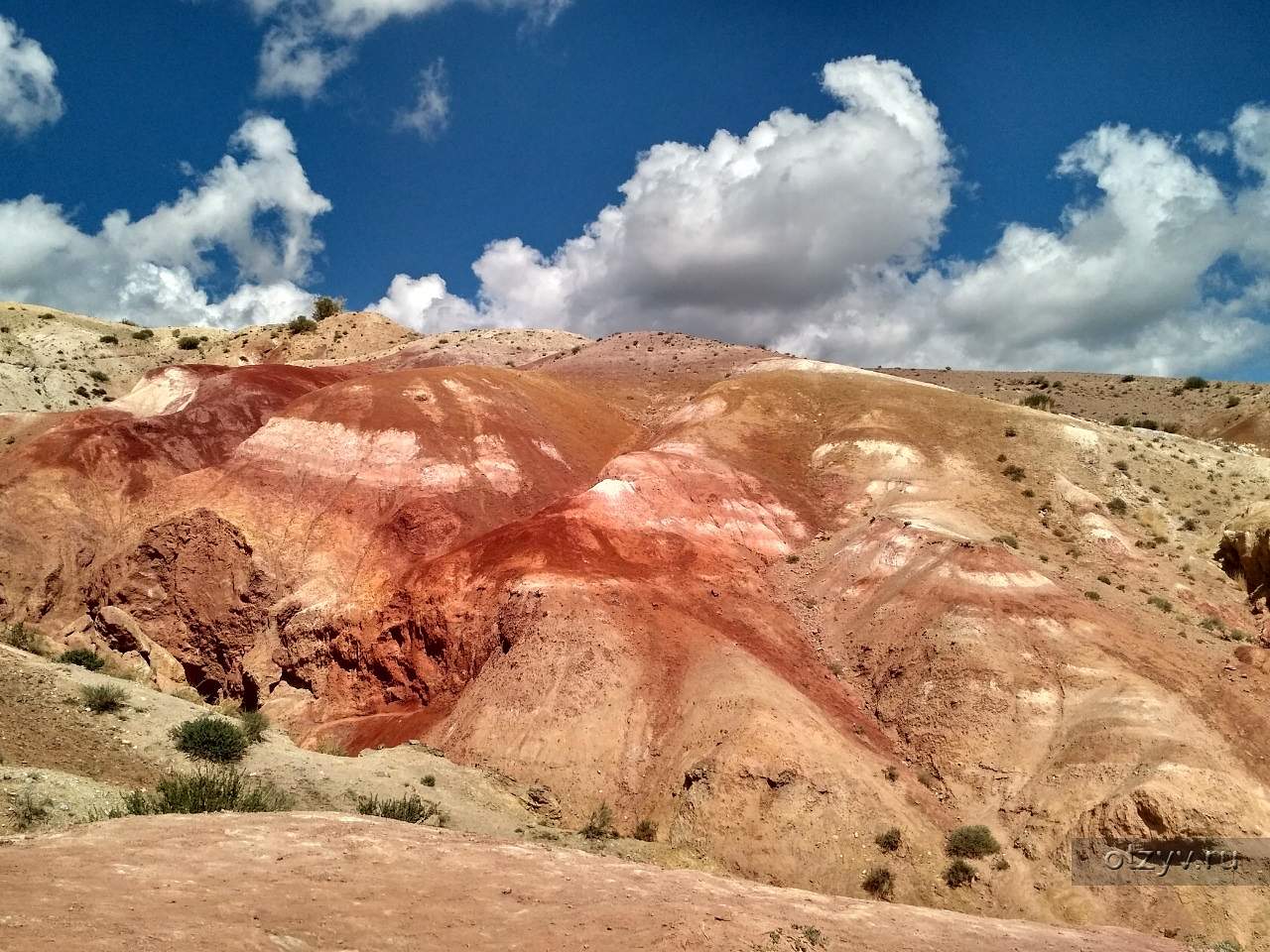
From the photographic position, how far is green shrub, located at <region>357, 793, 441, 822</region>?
1540 centimetres

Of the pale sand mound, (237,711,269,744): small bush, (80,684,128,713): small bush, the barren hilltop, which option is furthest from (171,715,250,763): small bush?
the pale sand mound

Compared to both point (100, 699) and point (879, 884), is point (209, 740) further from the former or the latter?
point (879, 884)

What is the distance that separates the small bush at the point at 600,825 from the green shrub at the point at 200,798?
24.8ft

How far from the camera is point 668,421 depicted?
4209 cm

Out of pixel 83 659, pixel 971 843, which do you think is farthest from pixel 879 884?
pixel 83 659

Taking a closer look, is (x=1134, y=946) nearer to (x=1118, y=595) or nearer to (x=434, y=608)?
(x=1118, y=595)

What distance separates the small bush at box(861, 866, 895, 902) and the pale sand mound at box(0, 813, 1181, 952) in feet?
14.7

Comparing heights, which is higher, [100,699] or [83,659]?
[83,659]

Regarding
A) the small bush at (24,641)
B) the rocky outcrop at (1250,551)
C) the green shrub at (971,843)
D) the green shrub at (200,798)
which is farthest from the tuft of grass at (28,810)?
the rocky outcrop at (1250,551)

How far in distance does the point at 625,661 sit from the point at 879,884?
8.95m

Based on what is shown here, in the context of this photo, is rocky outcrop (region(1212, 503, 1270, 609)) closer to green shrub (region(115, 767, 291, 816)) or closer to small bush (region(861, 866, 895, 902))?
small bush (region(861, 866, 895, 902))

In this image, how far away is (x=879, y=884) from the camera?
57.0 ft

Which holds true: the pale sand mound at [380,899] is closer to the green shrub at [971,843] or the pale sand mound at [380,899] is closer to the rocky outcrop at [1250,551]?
the green shrub at [971,843]

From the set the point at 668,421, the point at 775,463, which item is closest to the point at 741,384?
the point at 668,421
